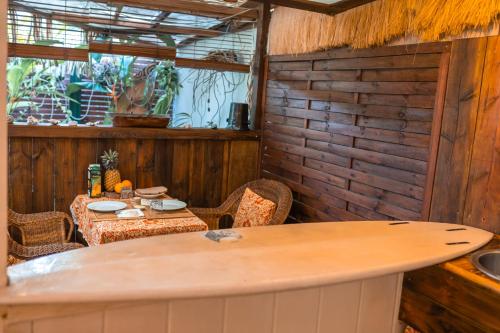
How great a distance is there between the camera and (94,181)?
318 centimetres

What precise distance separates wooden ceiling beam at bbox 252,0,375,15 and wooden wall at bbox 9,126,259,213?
1.40 m

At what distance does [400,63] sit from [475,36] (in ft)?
1.58

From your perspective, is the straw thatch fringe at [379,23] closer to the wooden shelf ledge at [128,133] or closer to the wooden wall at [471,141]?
the wooden wall at [471,141]

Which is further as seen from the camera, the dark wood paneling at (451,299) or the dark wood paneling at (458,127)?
the dark wood paneling at (458,127)

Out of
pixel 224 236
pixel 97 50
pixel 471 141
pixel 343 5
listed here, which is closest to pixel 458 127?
pixel 471 141

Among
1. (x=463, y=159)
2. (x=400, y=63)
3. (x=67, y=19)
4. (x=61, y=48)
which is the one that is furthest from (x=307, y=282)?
(x=67, y=19)

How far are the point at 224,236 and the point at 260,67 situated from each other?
2.83m

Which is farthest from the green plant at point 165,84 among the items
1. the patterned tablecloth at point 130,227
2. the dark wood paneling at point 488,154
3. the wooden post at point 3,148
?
the wooden post at point 3,148

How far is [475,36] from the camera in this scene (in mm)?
2055

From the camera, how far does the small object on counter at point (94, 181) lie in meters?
3.17

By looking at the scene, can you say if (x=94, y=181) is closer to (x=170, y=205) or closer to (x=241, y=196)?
(x=170, y=205)

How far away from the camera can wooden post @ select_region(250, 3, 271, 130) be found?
3.90m

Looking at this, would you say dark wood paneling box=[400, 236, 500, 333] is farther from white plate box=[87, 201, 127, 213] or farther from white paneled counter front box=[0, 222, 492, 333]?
white plate box=[87, 201, 127, 213]

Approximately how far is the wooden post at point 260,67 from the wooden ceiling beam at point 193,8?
5.7 inches
